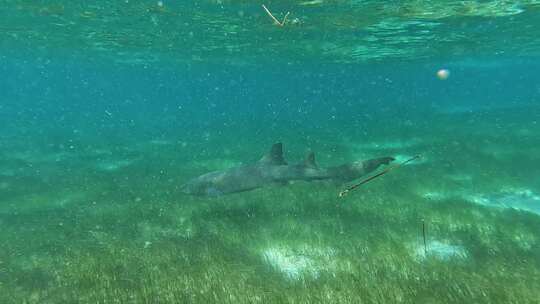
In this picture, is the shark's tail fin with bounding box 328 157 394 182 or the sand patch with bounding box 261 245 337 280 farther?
the shark's tail fin with bounding box 328 157 394 182

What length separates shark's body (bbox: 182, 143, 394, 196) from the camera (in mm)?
10648

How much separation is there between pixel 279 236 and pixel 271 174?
2.57 meters

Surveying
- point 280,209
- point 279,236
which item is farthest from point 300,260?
point 280,209

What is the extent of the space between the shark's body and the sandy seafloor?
0.60 m

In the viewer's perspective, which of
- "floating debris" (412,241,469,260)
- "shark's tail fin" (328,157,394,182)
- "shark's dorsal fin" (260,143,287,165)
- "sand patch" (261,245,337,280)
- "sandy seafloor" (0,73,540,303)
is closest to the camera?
"sandy seafloor" (0,73,540,303)

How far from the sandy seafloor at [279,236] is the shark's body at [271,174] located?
60cm

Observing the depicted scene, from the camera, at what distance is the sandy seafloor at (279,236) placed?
7012mm

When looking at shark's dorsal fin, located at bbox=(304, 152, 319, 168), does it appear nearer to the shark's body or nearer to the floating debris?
the shark's body

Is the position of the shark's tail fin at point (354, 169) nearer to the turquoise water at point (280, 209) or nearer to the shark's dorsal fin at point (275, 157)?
the turquoise water at point (280, 209)

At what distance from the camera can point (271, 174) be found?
38.3ft

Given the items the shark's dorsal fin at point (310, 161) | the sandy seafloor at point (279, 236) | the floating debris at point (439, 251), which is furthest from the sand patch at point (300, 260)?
the shark's dorsal fin at point (310, 161)

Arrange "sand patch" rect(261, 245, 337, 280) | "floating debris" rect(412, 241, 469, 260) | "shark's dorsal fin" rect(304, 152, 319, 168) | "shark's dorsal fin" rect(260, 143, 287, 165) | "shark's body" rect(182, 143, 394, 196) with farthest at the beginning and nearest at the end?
"shark's dorsal fin" rect(260, 143, 287, 165) → "shark's dorsal fin" rect(304, 152, 319, 168) → "shark's body" rect(182, 143, 394, 196) → "floating debris" rect(412, 241, 469, 260) → "sand patch" rect(261, 245, 337, 280)

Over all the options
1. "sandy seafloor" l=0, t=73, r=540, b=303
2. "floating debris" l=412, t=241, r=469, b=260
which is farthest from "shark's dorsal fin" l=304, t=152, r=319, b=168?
"floating debris" l=412, t=241, r=469, b=260

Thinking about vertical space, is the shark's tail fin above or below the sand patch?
above
